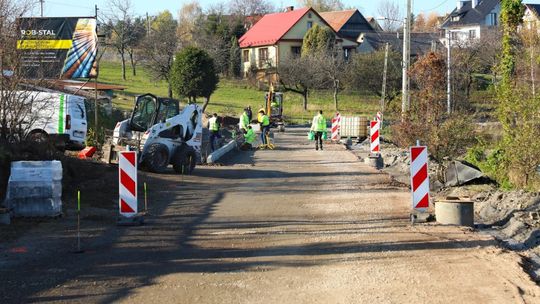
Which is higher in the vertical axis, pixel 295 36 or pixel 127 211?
pixel 295 36

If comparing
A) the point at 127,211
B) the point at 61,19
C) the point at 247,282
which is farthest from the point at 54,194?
the point at 61,19

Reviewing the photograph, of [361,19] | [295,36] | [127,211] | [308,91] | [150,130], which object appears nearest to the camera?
[127,211]

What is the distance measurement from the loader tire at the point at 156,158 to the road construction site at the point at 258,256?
4.06 m

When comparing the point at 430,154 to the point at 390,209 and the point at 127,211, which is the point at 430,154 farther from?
the point at 127,211

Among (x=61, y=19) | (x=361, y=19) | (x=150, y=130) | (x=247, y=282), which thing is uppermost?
(x=361, y=19)

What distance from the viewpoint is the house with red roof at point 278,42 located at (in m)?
82.4

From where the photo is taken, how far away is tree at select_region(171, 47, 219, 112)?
178 ft

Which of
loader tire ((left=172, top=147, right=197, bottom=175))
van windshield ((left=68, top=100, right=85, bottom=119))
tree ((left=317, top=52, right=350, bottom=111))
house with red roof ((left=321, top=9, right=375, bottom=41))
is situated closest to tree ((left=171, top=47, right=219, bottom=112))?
tree ((left=317, top=52, right=350, bottom=111))

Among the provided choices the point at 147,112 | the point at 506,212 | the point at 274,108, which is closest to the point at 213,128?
the point at 147,112

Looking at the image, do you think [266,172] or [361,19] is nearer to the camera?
[266,172]

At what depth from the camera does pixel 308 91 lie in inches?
3088

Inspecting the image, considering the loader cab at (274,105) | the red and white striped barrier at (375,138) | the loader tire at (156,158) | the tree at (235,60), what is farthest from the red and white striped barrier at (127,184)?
the tree at (235,60)

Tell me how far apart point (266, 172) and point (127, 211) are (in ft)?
34.3

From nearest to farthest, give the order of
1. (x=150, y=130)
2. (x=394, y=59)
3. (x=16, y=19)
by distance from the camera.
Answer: (x=16, y=19), (x=150, y=130), (x=394, y=59)
